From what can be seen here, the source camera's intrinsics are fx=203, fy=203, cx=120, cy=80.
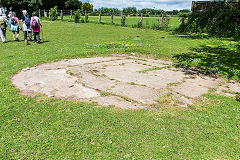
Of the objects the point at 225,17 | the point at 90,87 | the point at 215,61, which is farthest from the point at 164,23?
the point at 90,87

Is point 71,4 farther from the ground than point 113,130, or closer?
farther from the ground

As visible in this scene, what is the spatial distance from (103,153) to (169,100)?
2.30m

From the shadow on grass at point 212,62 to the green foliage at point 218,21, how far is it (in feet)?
20.8

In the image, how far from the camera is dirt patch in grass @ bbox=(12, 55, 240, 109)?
4.72 meters


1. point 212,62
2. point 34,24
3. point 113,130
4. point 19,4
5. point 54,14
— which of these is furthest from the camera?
point 19,4

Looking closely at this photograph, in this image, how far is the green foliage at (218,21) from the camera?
1602cm

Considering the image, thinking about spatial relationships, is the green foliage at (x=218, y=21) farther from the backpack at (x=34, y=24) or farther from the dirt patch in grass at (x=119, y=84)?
the backpack at (x=34, y=24)

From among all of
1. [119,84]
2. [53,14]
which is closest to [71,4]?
[53,14]

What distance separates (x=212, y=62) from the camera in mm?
8438

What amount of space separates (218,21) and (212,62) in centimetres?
1047

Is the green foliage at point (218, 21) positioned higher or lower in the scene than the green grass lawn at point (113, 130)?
higher

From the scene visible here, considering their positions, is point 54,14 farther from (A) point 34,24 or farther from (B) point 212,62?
(B) point 212,62

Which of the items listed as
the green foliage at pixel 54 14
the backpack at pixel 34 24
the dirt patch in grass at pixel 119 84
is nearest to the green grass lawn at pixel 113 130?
the dirt patch in grass at pixel 119 84

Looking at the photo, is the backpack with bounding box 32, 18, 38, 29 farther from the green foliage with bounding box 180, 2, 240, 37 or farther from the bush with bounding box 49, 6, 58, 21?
the bush with bounding box 49, 6, 58, 21
